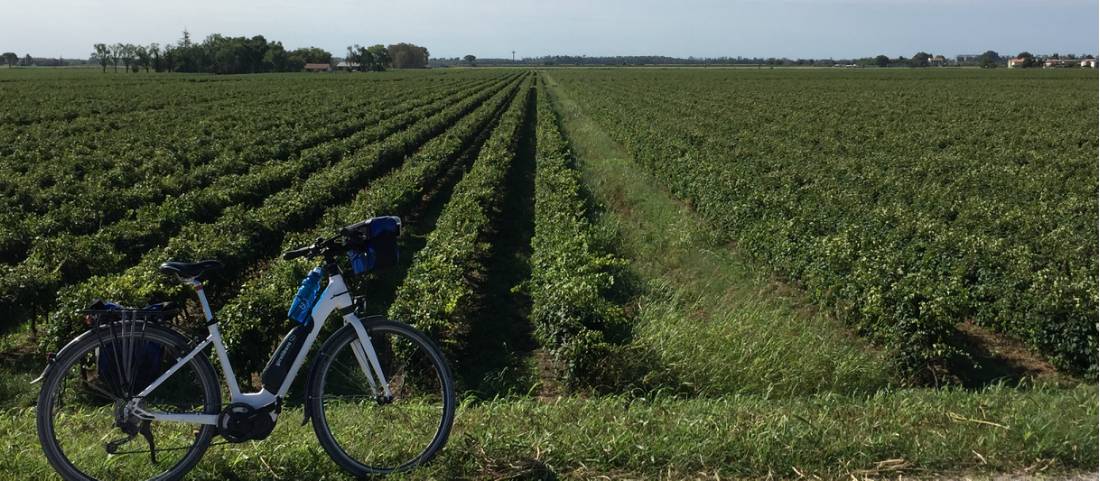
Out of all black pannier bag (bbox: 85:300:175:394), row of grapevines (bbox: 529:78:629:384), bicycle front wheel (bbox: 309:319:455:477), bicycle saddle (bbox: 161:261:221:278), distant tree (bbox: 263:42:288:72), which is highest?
distant tree (bbox: 263:42:288:72)

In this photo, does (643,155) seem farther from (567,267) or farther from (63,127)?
(63,127)

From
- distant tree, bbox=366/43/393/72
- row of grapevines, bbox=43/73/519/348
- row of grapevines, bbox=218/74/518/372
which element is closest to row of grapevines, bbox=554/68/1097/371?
row of grapevines, bbox=218/74/518/372

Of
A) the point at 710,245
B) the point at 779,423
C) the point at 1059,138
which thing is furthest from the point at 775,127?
the point at 779,423

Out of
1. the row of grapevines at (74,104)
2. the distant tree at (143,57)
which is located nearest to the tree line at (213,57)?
the distant tree at (143,57)

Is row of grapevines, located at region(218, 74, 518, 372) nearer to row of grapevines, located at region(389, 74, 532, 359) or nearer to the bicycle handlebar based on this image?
row of grapevines, located at region(389, 74, 532, 359)

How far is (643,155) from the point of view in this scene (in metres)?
20.9

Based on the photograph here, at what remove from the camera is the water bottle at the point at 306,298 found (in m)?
3.81

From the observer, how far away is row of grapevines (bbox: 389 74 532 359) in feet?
23.9

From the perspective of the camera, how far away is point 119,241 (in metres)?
10.2

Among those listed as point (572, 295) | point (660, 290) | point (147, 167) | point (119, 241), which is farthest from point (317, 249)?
point (147, 167)

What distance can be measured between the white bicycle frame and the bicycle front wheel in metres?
0.05

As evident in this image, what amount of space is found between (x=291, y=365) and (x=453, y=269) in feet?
15.5

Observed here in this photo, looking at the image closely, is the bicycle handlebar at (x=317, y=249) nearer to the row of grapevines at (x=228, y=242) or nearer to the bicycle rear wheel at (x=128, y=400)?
the bicycle rear wheel at (x=128, y=400)

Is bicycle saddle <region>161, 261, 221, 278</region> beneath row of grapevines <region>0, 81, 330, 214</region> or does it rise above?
above
